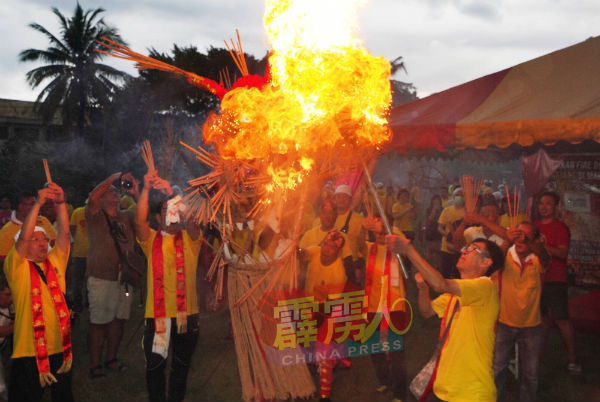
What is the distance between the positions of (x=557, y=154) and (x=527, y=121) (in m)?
2.25

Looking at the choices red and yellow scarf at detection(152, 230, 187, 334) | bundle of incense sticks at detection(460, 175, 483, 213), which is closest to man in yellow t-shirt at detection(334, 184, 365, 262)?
bundle of incense sticks at detection(460, 175, 483, 213)

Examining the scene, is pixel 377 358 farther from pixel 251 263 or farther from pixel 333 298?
pixel 251 263

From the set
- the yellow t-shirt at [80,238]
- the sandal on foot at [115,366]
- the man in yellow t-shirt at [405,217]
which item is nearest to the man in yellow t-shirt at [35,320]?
the sandal on foot at [115,366]

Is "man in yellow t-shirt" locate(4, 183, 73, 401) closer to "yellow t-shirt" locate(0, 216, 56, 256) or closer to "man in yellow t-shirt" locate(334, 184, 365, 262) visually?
"yellow t-shirt" locate(0, 216, 56, 256)

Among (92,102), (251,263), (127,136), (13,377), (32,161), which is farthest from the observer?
(92,102)

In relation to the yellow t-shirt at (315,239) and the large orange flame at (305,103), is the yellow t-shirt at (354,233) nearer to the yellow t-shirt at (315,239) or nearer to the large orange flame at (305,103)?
the yellow t-shirt at (315,239)

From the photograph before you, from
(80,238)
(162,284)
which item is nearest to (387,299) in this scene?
(162,284)

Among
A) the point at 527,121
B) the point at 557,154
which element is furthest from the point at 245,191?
the point at 557,154

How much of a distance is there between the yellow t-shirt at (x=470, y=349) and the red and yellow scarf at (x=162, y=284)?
2.23 metres

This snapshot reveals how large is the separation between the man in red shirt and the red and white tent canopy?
834 mm

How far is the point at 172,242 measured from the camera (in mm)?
4609

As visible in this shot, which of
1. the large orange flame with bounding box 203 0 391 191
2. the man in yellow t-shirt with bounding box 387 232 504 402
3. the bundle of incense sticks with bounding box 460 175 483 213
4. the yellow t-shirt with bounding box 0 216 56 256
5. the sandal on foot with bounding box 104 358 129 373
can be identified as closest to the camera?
the man in yellow t-shirt with bounding box 387 232 504 402

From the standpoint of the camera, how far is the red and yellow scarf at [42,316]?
13.0 ft

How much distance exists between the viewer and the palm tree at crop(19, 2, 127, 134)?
111ft
